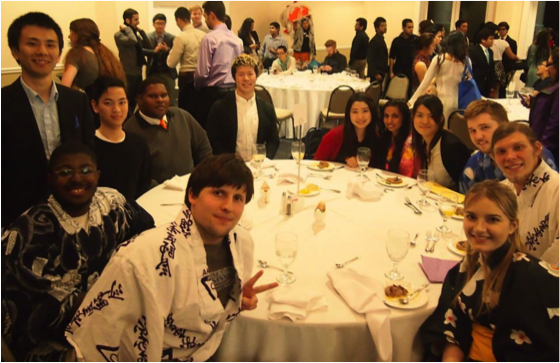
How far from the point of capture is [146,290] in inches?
46.1

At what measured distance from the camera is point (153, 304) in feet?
3.87

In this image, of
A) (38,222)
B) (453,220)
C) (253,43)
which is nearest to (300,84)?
(253,43)

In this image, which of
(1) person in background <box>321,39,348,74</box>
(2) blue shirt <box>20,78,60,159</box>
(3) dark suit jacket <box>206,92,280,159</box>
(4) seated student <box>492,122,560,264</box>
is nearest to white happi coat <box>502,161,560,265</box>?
(4) seated student <box>492,122,560,264</box>

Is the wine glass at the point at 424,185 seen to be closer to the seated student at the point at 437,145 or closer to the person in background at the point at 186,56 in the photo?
the seated student at the point at 437,145

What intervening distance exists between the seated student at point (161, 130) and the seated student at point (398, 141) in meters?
1.25

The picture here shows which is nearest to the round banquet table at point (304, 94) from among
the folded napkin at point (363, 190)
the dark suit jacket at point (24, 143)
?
the folded napkin at point (363, 190)

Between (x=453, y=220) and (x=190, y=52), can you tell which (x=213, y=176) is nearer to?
(x=453, y=220)

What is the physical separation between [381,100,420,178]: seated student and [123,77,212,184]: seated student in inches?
Answer: 49.1

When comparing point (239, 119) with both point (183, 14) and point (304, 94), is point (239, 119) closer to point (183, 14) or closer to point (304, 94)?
point (183, 14)

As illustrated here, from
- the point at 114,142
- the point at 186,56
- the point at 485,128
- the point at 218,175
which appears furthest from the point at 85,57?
the point at 186,56

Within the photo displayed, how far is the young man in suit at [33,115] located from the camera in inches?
25.9

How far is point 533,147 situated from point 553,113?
5.16ft

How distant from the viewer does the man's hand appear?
4.73 feet

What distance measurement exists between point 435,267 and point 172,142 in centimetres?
176
